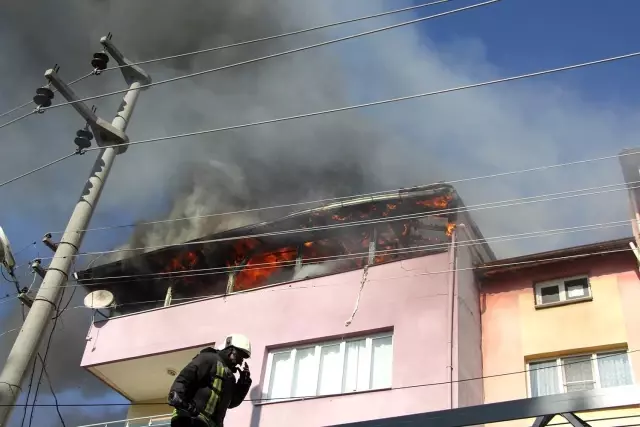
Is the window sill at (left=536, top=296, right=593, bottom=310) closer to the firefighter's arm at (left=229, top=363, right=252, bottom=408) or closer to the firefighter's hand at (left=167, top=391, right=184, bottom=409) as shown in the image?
the firefighter's arm at (left=229, top=363, right=252, bottom=408)

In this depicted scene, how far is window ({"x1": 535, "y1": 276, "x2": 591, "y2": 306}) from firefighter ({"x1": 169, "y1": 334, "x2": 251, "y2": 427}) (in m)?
9.22

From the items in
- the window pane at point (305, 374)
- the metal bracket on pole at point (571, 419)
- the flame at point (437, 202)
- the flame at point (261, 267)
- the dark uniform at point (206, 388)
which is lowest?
the metal bracket on pole at point (571, 419)

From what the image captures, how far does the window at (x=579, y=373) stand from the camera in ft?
49.7

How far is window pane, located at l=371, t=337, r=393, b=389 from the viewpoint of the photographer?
15367 mm

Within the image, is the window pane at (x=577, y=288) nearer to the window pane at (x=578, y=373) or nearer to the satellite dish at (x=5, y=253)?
the window pane at (x=578, y=373)

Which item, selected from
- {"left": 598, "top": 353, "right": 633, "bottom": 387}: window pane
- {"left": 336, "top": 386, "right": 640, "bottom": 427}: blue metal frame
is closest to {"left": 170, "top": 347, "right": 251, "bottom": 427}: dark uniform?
{"left": 336, "top": 386, "right": 640, "bottom": 427}: blue metal frame

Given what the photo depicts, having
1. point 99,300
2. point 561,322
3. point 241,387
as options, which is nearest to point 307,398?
point 561,322

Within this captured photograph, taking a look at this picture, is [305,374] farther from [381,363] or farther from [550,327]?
[550,327]

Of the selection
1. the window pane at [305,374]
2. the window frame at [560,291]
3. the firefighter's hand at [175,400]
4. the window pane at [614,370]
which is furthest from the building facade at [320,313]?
the firefighter's hand at [175,400]

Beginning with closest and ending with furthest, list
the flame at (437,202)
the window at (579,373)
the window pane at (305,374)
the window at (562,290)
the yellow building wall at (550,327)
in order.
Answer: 1. the window at (579,373)
2. the yellow building wall at (550,327)
3. the window pane at (305,374)
4. the window at (562,290)
5. the flame at (437,202)

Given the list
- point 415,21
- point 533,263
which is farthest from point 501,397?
point 415,21

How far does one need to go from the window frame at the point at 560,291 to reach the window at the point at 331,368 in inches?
145

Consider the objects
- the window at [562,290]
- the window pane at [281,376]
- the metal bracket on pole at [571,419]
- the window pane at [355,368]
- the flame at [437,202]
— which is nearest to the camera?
the metal bracket on pole at [571,419]

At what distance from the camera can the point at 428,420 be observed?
8.59 metres
